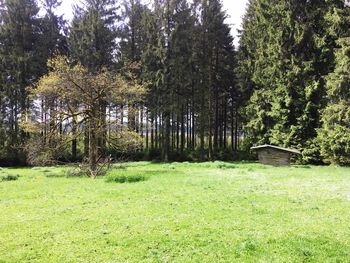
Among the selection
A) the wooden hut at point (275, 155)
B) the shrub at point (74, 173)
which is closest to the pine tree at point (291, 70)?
the wooden hut at point (275, 155)

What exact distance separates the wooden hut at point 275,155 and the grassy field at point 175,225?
14.7m

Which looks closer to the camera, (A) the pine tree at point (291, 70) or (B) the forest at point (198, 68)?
(B) the forest at point (198, 68)

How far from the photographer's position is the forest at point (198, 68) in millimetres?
29469

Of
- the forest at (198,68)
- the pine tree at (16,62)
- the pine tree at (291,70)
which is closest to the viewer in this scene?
the forest at (198,68)

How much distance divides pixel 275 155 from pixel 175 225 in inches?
852

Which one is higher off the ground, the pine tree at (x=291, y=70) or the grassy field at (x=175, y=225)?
the pine tree at (x=291, y=70)

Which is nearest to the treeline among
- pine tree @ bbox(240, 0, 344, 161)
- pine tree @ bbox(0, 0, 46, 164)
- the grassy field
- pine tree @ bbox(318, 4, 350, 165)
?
pine tree @ bbox(0, 0, 46, 164)

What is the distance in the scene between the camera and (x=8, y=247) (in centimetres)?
651

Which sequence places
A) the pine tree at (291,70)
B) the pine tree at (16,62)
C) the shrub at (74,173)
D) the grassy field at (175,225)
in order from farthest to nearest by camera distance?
the pine tree at (16,62) → the pine tree at (291,70) → the shrub at (74,173) → the grassy field at (175,225)

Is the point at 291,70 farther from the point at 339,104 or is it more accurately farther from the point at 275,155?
the point at 275,155

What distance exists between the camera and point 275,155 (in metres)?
27.9

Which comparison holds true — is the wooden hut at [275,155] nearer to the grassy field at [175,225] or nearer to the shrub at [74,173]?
the grassy field at [175,225]

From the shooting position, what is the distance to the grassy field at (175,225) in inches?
244

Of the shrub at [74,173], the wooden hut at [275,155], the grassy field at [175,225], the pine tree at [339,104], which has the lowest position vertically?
the grassy field at [175,225]
